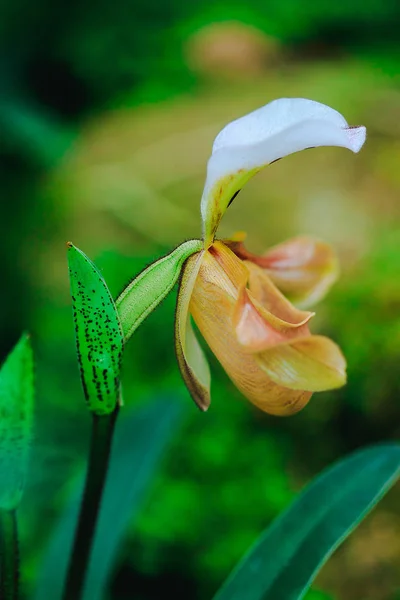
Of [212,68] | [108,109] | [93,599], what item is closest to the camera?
[93,599]

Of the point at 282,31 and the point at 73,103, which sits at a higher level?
the point at 282,31

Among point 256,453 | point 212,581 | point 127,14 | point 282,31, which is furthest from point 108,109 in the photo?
point 212,581

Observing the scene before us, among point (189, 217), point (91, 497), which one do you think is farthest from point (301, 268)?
point (189, 217)

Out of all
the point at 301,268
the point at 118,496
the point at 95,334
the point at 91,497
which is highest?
the point at 301,268

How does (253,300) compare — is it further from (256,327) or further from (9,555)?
(9,555)

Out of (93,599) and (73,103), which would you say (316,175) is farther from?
(93,599)

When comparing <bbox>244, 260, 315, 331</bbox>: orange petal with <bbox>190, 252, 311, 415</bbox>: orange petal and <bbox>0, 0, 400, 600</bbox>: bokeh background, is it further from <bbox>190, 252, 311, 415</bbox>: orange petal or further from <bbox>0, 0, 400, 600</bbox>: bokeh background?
<bbox>0, 0, 400, 600</bbox>: bokeh background
